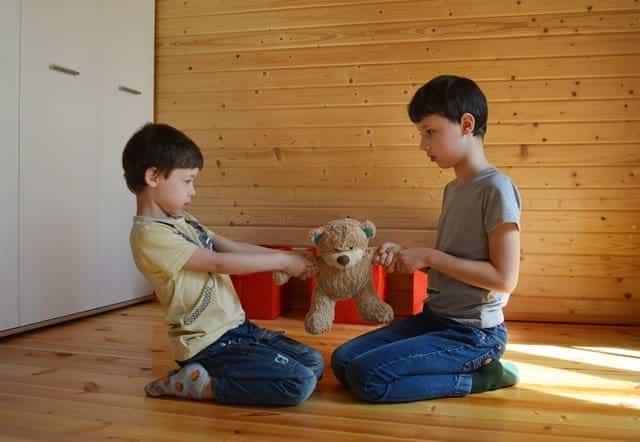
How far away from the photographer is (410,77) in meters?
2.33

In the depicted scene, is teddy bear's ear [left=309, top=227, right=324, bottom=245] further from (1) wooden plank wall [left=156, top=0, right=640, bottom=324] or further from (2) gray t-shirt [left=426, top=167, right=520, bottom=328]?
(1) wooden plank wall [left=156, top=0, right=640, bottom=324]

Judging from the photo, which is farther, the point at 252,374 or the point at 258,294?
the point at 258,294

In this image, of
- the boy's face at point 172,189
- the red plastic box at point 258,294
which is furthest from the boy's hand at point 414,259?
the red plastic box at point 258,294

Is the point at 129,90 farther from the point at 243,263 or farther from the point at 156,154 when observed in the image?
the point at 243,263

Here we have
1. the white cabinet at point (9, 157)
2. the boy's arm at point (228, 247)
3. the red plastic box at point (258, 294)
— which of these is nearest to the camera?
the boy's arm at point (228, 247)

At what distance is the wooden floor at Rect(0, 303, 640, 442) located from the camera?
3.63 ft

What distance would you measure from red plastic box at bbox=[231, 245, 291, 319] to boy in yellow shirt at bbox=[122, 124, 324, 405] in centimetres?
91

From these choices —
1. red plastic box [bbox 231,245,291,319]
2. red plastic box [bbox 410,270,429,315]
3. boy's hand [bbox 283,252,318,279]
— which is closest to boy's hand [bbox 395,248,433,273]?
boy's hand [bbox 283,252,318,279]

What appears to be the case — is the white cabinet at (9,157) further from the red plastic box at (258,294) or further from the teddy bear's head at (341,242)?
the teddy bear's head at (341,242)

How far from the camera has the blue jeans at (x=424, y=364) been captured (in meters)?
1.27

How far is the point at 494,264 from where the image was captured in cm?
131

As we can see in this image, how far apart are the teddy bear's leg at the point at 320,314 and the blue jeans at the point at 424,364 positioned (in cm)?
11

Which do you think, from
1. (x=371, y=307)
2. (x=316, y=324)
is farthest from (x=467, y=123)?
(x=316, y=324)

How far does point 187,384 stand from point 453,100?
2.92 ft
